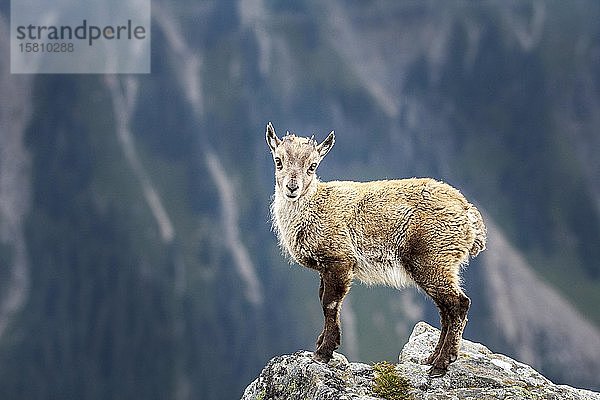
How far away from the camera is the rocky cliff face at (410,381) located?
6340mm

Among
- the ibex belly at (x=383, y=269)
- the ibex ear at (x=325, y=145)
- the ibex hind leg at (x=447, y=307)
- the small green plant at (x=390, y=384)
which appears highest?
the ibex ear at (x=325, y=145)

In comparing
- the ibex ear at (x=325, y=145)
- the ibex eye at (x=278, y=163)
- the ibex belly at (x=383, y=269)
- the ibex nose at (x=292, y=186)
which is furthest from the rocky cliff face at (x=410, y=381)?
the ibex ear at (x=325, y=145)

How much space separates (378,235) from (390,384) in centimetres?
146

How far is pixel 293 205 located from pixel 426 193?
1377 millimetres

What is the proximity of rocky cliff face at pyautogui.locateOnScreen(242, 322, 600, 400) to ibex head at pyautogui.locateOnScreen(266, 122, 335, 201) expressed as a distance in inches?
68.7

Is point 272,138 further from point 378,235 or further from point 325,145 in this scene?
point 378,235

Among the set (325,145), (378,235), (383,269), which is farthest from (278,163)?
(383,269)

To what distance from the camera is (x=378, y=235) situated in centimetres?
677

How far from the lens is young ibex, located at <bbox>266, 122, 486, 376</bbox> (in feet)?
21.5

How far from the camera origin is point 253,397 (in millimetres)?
6973

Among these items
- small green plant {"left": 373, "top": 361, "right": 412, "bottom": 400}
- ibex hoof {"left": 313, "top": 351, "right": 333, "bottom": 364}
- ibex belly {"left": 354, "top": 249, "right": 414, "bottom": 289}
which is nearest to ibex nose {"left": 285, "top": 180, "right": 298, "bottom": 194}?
ibex belly {"left": 354, "top": 249, "right": 414, "bottom": 289}

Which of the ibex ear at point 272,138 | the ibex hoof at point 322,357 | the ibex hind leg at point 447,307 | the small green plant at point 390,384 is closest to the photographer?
the small green plant at point 390,384

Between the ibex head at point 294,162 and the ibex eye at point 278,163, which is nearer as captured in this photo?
the ibex head at point 294,162

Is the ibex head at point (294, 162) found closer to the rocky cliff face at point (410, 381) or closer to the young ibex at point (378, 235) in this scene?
the young ibex at point (378, 235)
